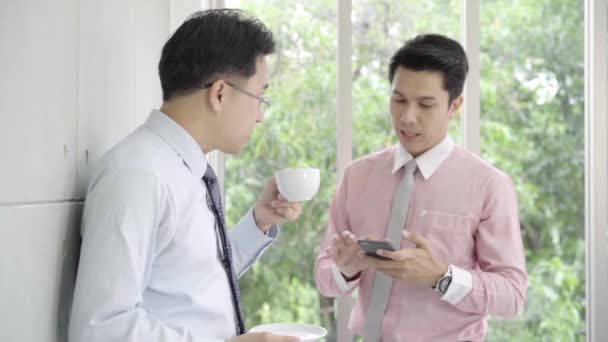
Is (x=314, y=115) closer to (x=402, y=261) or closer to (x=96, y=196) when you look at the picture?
(x=402, y=261)

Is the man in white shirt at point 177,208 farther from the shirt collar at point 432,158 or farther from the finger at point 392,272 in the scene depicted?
the shirt collar at point 432,158

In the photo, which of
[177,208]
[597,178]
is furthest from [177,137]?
[597,178]

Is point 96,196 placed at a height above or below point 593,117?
below

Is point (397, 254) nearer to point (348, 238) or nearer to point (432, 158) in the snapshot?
point (348, 238)

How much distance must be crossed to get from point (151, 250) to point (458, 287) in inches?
37.8

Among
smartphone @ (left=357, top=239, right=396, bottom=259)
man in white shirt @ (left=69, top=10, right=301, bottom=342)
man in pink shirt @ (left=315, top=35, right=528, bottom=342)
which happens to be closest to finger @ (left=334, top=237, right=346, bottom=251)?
man in pink shirt @ (left=315, top=35, right=528, bottom=342)

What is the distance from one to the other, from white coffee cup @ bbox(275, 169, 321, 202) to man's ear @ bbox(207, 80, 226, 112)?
14.3 inches

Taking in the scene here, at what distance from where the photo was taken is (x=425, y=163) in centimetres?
192

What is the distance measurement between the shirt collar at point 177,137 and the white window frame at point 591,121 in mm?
1167

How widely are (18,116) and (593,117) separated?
2220mm

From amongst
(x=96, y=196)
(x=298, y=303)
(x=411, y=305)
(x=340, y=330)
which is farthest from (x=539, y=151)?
(x=96, y=196)

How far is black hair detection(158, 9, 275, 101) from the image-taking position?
128 centimetres

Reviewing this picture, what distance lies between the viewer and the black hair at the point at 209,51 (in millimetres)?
1284

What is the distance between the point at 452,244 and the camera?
1.82 m
